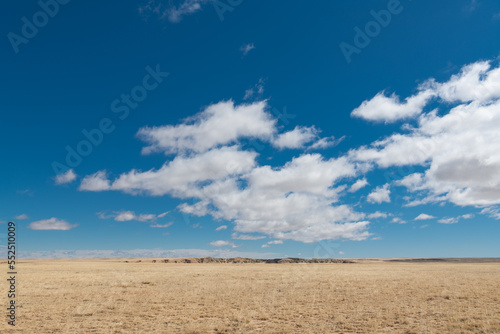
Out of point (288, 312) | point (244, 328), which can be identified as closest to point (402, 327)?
point (288, 312)

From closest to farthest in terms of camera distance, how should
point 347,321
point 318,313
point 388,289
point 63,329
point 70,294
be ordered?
point 63,329
point 347,321
point 318,313
point 70,294
point 388,289

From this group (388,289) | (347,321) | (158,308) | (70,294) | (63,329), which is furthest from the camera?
(388,289)

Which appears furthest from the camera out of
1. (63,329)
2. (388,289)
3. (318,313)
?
(388,289)

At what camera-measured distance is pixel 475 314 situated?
65.4 feet

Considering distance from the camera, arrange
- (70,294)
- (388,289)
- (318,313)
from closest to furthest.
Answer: (318,313)
(70,294)
(388,289)

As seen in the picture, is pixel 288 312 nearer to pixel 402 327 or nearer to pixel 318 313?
pixel 318 313

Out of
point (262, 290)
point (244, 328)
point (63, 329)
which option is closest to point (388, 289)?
point (262, 290)

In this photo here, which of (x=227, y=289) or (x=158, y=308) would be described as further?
(x=227, y=289)

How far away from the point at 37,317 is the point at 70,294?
997 cm

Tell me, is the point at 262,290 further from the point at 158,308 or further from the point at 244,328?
the point at 244,328

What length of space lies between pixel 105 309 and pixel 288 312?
12234mm

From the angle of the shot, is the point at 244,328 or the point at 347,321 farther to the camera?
the point at 347,321

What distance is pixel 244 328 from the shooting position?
58.1 ft

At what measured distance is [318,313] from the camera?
21.1 metres
